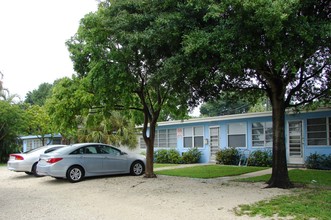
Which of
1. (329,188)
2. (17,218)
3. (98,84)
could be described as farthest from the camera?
(98,84)

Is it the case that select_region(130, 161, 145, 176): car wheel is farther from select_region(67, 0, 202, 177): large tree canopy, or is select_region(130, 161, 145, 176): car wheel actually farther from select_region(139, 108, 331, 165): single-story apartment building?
select_region(139, 108, 331, 165): single-story apartment building

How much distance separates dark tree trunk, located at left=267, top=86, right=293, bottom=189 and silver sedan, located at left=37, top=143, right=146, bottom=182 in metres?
5.66

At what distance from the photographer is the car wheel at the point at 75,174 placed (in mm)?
12227

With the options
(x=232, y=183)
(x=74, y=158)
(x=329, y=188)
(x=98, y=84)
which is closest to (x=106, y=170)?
(x=74, y=158)

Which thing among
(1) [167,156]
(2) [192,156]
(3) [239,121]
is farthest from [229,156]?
(1) [167,156]

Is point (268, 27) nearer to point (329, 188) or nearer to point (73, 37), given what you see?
point (329, 188)

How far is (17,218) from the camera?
7.22 m

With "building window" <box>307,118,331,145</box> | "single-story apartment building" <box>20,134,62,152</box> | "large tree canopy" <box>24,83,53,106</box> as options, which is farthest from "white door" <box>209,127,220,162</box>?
"large tree canopy" <box>24,83,53,106</box>

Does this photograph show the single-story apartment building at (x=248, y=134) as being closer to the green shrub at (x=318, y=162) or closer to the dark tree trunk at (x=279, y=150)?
the green shrub at (x=318, y=162)

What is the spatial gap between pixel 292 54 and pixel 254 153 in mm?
10589

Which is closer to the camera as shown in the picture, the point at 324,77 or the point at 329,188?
the point at 329,188

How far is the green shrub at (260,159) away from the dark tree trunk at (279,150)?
6569mm

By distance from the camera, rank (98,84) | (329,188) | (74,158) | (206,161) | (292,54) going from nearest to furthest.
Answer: (292,54) → (329,188) → (98,84) → (74,158) → (206,161)

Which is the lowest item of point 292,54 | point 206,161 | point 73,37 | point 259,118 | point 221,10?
point 206,161
